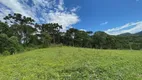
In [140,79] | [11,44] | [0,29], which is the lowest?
[140,79]

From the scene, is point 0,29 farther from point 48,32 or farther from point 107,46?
point 107,46

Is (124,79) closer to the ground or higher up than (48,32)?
closer to the ground

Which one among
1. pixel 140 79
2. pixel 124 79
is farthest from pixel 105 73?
pixel 140 79

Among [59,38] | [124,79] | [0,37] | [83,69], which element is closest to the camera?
[124,79]

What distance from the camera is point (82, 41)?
61.4 m

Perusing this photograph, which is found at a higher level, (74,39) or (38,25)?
(38,25)

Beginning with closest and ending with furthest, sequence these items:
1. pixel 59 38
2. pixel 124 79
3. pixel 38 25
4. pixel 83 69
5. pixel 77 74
Answer: pixel 124 79 < pixel 77 74 < pixel 83 69 < pixel 38 25 < pixel 59 38

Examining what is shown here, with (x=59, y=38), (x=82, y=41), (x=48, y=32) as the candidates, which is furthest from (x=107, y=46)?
(x=48, y=32)

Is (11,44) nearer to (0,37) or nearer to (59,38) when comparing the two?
(0,37)

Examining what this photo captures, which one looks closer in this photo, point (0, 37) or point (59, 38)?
point (0, 37)

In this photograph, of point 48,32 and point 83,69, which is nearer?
point 83,69

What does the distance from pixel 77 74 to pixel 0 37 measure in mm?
29048

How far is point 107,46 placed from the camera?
63.3 m

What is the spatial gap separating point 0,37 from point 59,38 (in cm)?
2975
